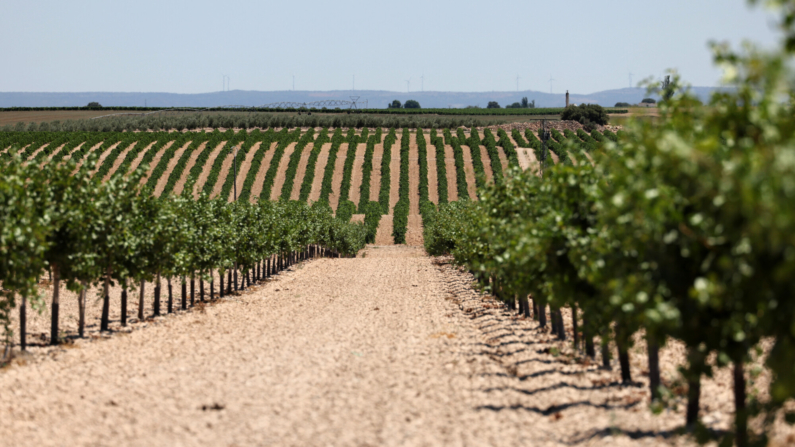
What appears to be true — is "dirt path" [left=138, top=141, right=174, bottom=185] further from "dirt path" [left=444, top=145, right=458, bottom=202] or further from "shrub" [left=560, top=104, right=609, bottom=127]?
"shrub" [left=560, top=104, right=609, bottom=127]

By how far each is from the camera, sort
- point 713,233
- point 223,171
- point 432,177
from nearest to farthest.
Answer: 1. point 713,233
2. point 223,171
3. point 432,177

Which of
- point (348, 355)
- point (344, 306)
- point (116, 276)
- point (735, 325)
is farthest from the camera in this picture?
point (344, 306)

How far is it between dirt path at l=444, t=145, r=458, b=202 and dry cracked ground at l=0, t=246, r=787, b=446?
6350 cm

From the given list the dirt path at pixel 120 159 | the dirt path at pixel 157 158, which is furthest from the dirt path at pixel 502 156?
the dirt path at pixel 120 159

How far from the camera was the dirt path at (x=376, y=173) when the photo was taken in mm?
87938

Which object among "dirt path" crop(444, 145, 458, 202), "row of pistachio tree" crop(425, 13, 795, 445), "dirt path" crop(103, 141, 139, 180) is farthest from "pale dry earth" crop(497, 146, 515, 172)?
"row of pistachio tree" crop(425, 13, 795, 445)

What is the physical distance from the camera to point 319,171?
92.2 meters

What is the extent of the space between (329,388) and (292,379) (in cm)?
108

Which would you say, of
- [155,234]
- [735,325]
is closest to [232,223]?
[155,234]

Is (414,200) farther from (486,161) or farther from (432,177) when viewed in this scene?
(486,161)

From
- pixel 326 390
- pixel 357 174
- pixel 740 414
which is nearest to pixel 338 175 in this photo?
pixel 357 174

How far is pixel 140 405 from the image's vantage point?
11.0m

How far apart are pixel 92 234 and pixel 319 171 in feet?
251

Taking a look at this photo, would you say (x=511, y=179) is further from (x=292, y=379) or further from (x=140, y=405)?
(x=140, y=405)
